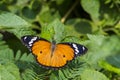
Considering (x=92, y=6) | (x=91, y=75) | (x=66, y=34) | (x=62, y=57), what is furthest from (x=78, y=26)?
(x=62, y=57)

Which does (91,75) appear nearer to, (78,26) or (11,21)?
(11,21)

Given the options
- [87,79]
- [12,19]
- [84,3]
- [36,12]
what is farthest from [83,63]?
[36,12]

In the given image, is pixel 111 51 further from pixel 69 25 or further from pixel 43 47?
pixel 69 25

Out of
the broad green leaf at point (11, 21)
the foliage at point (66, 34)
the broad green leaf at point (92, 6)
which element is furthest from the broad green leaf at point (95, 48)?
the broad green leaf at point (92, 6)

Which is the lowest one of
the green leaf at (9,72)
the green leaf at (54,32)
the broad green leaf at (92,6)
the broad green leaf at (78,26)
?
the broad green leaf at (78,26)

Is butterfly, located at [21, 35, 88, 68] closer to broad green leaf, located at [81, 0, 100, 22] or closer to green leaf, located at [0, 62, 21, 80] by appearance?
green leaf, located at [0, 62, 21, 80]

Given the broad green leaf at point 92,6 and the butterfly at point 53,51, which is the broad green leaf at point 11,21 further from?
Answer: the broad green leaf at point 92,6
